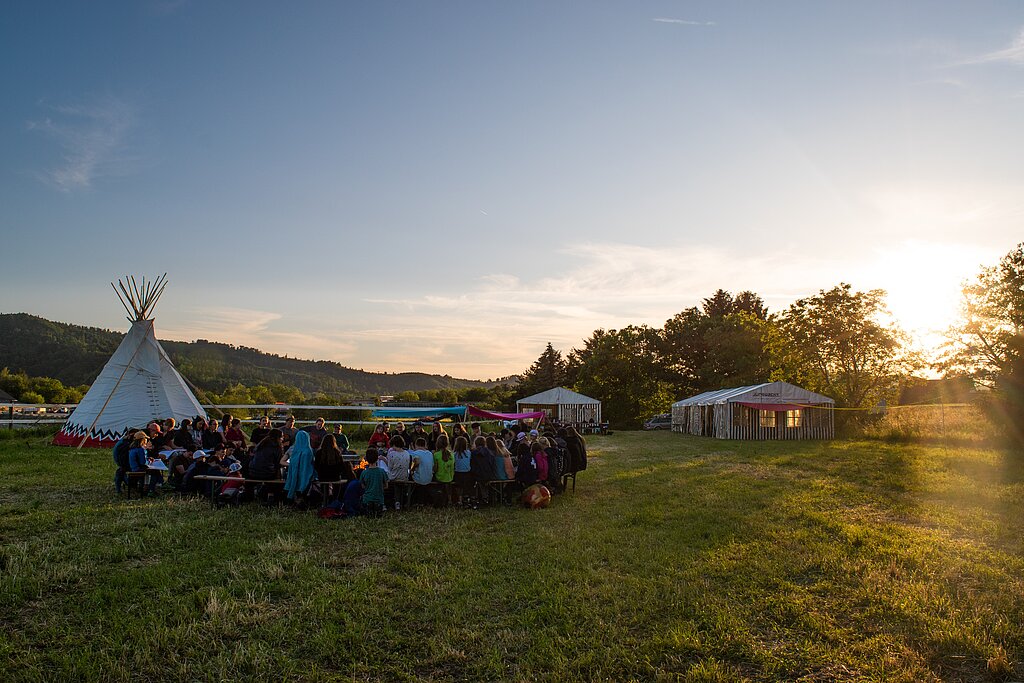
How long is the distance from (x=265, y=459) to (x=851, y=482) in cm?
1104

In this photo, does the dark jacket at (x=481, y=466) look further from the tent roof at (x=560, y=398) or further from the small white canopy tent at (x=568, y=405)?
the tent roof at (x=560, y=398)

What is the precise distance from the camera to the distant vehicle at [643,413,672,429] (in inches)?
1588

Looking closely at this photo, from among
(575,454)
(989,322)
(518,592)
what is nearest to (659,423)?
(989,322)

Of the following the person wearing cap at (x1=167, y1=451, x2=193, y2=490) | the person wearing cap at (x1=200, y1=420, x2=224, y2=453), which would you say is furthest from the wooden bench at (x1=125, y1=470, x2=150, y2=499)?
the person wearing cap at (x1=200, y1=420, x2=224, y2=453)

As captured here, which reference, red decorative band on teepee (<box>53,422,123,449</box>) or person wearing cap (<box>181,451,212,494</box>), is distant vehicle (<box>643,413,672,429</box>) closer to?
red decorative band on teepee (<box>53,422,123,449</box>)

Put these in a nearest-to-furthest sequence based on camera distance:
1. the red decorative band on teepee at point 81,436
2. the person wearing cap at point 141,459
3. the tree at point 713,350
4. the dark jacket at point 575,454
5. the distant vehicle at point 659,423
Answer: the person wearing cap at point 141,459 → the dark jacket at point 575,454 → the red decorative band on teepee at point 81,436 → the distant vehicle at point 659,423 → the tree at point 713,350

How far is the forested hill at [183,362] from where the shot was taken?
76.1m

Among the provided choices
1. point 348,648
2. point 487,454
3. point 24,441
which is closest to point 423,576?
point 348,648

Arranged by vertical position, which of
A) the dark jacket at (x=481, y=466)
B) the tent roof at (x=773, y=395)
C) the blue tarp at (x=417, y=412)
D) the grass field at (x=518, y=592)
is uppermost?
the tent roof at (x=773, y=395)

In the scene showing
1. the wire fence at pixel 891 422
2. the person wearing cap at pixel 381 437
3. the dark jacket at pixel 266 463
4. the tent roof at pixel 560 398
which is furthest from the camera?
the tent roof at pixel 560 398

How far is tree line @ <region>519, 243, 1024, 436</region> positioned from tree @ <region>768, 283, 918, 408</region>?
51 millimetres

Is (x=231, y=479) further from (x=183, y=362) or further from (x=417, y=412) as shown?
(x=183, y=362)

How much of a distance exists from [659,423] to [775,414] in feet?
40.1

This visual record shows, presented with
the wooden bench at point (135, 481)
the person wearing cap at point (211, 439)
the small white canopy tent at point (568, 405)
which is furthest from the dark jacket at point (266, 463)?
the small white canopy tent at point (568, 405)
